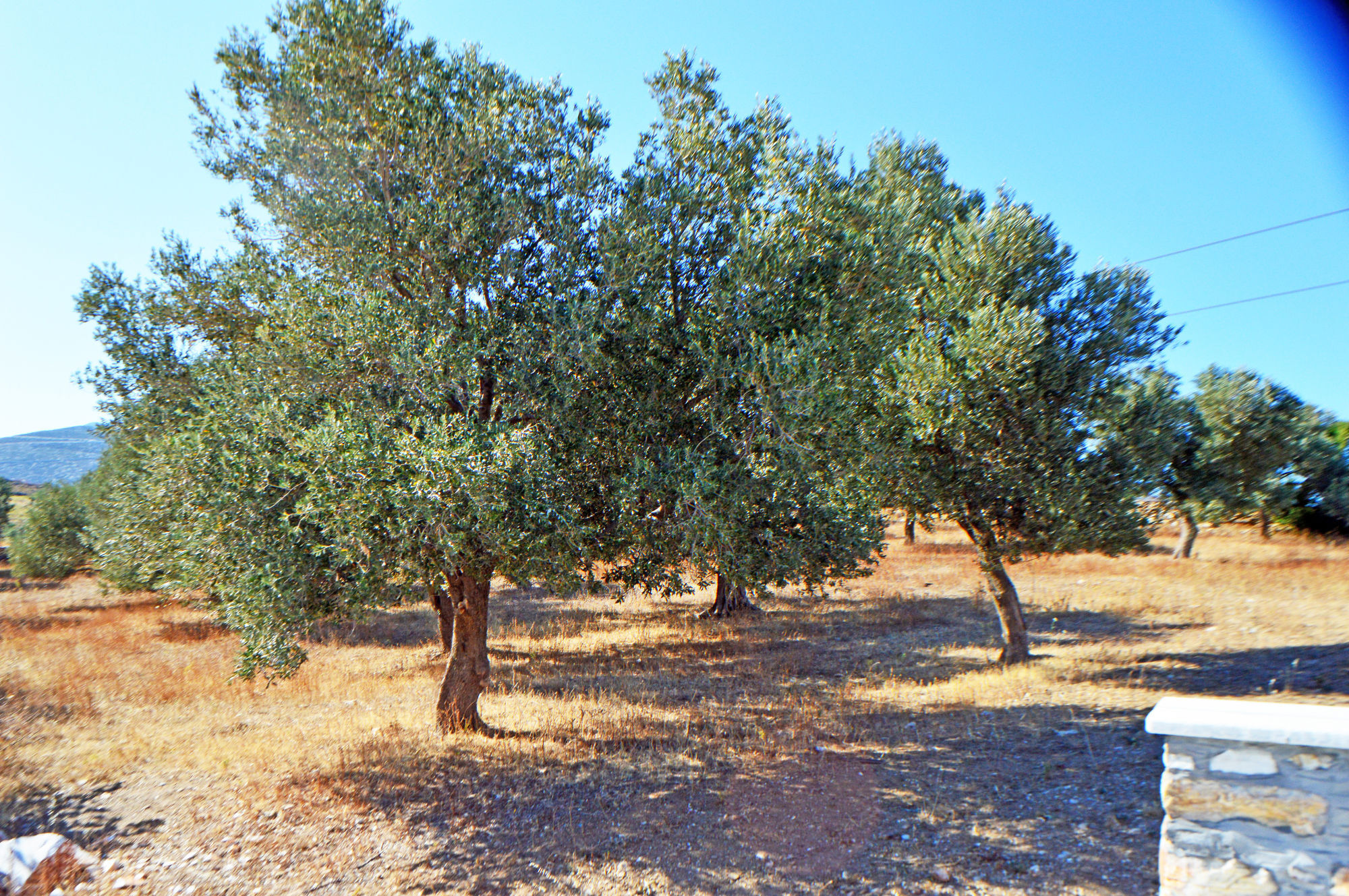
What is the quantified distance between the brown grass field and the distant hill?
80421mm

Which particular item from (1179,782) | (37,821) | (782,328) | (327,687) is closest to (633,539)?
(782,328)

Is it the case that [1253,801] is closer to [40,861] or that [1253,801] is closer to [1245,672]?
[1245,672]

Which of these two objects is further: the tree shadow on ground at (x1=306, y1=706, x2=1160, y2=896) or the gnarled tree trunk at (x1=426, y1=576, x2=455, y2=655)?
the gnarled tree trunk at (x1=426, y1=576, x2=455, y2=655)

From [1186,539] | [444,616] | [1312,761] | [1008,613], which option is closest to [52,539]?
[444,616]

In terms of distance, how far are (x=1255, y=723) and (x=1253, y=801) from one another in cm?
61

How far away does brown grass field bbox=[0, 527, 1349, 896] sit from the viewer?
7.71 meters

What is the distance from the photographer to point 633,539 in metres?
9.77

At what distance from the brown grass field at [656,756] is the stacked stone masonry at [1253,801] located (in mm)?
1705

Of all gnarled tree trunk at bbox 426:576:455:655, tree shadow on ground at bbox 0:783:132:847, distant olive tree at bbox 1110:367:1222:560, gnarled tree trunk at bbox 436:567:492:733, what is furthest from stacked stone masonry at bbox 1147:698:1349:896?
gnarled tree trunk at bbox 426:576:455:655

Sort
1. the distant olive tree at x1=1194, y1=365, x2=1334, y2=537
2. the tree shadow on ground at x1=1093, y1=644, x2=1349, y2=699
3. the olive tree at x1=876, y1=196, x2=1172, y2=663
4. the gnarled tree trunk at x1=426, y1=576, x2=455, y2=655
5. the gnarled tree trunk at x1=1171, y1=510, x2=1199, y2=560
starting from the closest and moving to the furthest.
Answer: the tree shadow on ground at x1=1093, y1=644, x2=1349, y2=699
the olive tree at x1=876, y1=196, x2=1172, y2=663
the gnarled tree trunk at x1=426, y1=576, x2=455, y2=655
the distant olive tree at x1=1194, y1=365, x2=1334, y2=537
the gnarled tree trunk at x1=1171, y1=510, x2=1199, y2=560

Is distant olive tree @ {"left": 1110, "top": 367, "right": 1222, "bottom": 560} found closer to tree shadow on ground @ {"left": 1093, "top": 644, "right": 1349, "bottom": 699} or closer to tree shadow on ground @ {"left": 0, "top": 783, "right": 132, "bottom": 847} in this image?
tree shadow on ground @ {"left": 1093, "top": 644, "right": 1349, "bottom": 699}

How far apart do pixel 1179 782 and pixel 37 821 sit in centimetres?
1319

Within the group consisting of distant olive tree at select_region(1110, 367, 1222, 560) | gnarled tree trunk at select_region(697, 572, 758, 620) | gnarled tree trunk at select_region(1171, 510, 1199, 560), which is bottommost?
gnarled tree trunk at select_region(697, 572, 758, 620)

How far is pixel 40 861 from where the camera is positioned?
24.1 feet
